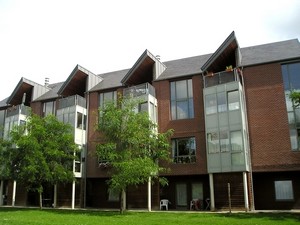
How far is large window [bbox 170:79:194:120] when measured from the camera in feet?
81.2

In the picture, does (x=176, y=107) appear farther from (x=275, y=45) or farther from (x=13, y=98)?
(x=13, y=98)

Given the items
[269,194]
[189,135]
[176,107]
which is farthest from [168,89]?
[269,194]

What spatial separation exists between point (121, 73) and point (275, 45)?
13.6m

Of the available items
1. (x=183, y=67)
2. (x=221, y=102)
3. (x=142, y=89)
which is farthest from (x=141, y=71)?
(x=221, y=102)

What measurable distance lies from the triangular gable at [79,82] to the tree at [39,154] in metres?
5.58

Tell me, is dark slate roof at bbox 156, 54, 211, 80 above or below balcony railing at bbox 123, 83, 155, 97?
above

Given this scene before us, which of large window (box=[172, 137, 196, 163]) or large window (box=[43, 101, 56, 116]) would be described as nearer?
large window (box=[172, 137, 196, 163])

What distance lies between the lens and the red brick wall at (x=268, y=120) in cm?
2128

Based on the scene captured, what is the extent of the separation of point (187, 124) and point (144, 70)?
6.24 meters

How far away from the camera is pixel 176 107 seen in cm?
2520

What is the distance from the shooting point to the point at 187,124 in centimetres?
2439

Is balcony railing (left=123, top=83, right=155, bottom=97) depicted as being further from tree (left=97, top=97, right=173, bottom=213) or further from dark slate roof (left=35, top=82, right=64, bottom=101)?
dark slate roof (left=35, top=82, right=64, bottom=101)

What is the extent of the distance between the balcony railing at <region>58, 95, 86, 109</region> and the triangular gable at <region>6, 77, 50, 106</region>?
16.8ft

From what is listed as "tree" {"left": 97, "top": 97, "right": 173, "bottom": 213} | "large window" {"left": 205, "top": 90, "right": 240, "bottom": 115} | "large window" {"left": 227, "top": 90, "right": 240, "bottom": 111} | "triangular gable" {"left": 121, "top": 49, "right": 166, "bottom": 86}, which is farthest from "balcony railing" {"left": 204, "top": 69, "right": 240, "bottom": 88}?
"tree" {"left": 97, "top": 97, "right": 173, "bottom": 213}
